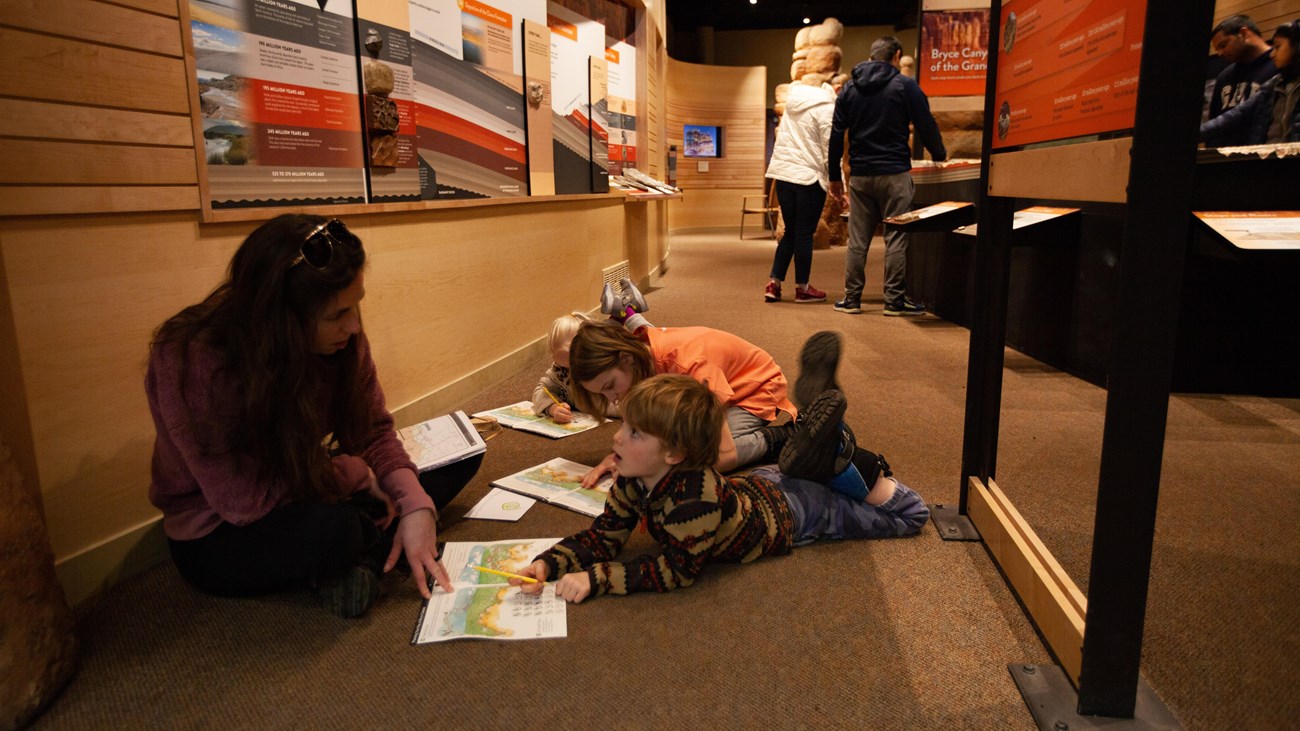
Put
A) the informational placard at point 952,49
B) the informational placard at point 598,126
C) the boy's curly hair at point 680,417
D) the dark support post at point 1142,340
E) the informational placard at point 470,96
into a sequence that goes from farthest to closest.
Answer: the informational placard at point 952,49 < the informational placard at point 598,126 < the informational placard at point 470,96 < the boy's curly hair at point 680,417 < the dark support post at point 1142,340

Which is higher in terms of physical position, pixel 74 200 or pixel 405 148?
pixel 405 148

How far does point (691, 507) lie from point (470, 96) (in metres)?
2.75

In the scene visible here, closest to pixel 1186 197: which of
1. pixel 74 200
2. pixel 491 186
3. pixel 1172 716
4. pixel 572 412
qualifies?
pixel 1172 716

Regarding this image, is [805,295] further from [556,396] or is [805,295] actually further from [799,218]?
[556,396]

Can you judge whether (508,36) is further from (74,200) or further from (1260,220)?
(1260,220)

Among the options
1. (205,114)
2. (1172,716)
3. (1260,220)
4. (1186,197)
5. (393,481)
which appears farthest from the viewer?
(1260,220)

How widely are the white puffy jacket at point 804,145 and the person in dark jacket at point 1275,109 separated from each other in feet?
8.38

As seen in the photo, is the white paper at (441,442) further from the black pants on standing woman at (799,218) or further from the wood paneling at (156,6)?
the black pants on standing woman at (799,218)

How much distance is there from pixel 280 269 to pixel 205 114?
3.44 feet

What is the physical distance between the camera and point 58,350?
1.95 m

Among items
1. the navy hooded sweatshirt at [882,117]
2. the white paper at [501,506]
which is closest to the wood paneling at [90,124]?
the white paper at [501,506]

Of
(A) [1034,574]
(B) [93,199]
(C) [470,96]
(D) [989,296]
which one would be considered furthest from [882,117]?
(B) [93,199]

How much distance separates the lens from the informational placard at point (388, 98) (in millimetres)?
3090

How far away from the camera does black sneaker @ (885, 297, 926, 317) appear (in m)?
6.17
